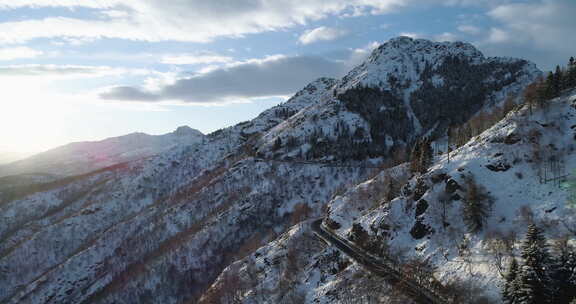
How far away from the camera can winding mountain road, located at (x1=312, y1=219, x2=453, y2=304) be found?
48.4m

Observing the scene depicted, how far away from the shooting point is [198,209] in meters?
191

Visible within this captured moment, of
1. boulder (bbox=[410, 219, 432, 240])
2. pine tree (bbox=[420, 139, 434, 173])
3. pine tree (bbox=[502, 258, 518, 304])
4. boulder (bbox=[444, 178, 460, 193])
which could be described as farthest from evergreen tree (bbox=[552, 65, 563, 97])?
pine tree (bbox=[502, 258, 518, 304])

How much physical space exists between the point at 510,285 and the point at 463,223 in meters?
21.9

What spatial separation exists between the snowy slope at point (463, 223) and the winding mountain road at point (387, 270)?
2.18 metres

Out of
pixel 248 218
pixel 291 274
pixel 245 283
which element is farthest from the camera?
pixel 248 218

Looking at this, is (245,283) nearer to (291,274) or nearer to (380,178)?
(291,274)

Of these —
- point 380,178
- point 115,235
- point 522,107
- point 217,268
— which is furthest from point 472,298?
point 115,235

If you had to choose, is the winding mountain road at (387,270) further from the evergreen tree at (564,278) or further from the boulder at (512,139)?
the boulder at (512,139)

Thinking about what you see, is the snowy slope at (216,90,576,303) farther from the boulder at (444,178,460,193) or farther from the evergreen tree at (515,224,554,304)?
the evergreen tree at (515,224,554,304)

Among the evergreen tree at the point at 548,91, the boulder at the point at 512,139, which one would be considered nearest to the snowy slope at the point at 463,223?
the boulder at the point at 512,139

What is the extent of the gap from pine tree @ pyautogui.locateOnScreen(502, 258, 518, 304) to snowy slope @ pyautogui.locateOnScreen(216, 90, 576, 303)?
83.8 inches

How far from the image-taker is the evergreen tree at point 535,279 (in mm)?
35656

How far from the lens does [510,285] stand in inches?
1513

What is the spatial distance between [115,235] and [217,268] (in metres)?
87.4
